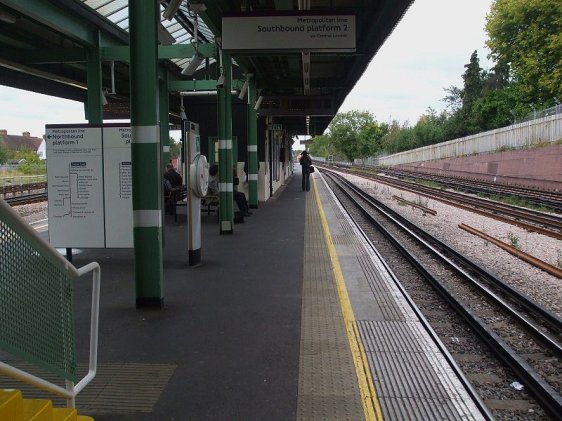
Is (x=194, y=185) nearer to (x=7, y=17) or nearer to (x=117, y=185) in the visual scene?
(x=117, y=185)

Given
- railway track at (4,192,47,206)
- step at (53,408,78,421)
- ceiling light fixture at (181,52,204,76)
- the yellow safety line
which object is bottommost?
the yellow safety line

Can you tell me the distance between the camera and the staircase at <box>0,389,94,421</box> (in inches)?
83.8

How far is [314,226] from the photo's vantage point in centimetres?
1312

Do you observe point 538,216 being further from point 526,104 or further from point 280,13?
point 526,104

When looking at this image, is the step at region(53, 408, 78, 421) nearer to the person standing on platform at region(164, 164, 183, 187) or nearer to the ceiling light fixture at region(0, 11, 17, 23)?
the ceiling light fixture at region(0, 11, 17, 23)

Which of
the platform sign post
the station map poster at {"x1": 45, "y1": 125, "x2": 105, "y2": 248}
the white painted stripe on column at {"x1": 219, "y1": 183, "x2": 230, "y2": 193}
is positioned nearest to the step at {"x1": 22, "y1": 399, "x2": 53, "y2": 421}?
the platform sign post

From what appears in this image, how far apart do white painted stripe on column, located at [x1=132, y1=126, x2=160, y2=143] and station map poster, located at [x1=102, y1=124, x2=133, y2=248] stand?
2.02m

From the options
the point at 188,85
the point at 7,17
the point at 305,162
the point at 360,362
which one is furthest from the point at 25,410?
the point at 305,162

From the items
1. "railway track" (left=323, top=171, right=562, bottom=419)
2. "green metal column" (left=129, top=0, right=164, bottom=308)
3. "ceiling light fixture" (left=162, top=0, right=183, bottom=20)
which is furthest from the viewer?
"ceiling light fixture" (left=162, top=0, right=183, bottom=20)

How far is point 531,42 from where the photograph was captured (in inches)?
1719

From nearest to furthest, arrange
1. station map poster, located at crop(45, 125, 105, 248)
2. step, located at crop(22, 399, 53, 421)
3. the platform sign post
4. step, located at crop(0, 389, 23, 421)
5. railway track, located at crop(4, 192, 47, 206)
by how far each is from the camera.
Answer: step, located at crop(0, 389, 23, 421)
step, located at crop(22, 399, 53, 421)
the platform sign post
station map poster, located at crop(45, 125, 105, 248)
railway track, located at crop(4, 192, 47, 206)

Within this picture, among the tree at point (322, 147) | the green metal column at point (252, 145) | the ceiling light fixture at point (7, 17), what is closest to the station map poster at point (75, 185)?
the ceiling light fixture at point (7, 17)

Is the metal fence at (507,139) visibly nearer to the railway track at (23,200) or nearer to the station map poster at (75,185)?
the railway track at (23,200)

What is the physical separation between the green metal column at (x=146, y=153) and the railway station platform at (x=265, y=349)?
387 mm
